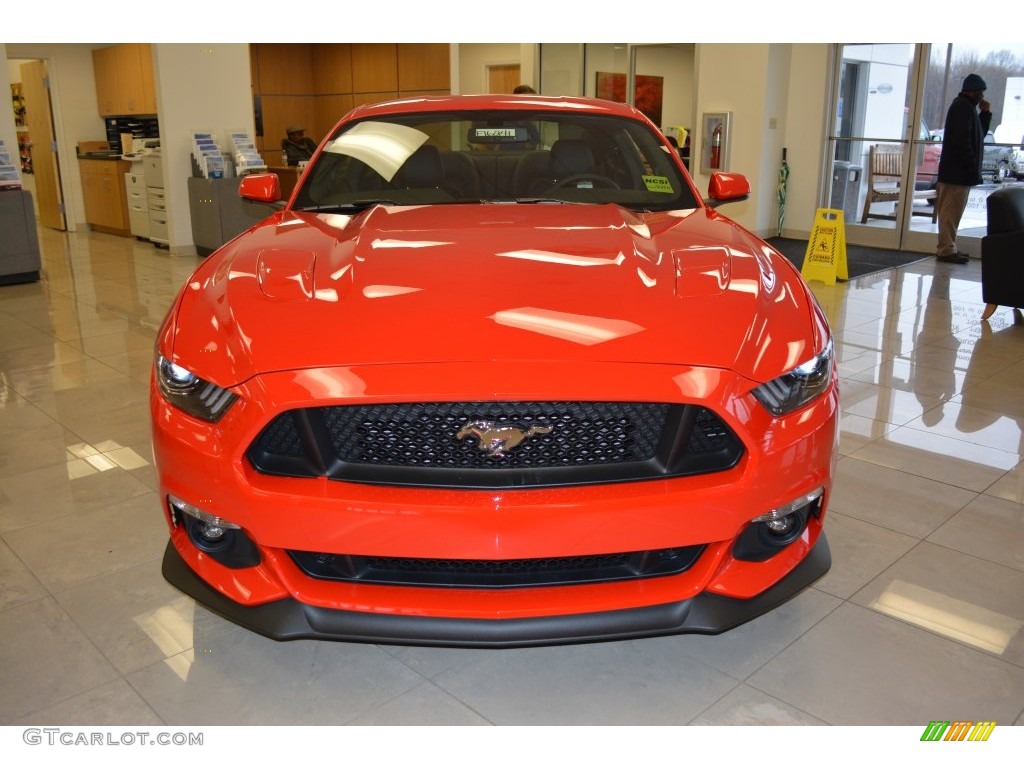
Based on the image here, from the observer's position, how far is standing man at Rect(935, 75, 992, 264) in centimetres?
756

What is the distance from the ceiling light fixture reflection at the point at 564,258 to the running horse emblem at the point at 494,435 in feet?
1.73

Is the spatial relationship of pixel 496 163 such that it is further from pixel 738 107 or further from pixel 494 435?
pixel 738 107

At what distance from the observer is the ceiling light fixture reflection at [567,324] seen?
1612 millimetres

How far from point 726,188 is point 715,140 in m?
7.13

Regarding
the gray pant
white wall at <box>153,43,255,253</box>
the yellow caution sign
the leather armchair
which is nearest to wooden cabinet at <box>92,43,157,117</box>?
white wall at <box>153,43,255,253</box>

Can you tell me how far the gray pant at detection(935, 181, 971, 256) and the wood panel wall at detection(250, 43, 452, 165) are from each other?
7.52m

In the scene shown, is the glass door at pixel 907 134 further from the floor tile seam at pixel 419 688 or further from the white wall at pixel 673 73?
the floor tile seam at pixel 419 688

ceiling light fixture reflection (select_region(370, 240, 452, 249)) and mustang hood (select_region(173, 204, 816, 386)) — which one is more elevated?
ceiling light fixture reflection (select_region(370, 240, 452, 249))

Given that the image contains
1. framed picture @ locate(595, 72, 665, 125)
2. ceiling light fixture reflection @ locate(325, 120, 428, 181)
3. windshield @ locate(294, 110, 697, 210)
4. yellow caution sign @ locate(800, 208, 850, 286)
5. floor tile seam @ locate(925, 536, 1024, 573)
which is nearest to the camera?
floor tile seam @ locate(925, 536, 1024, 573)

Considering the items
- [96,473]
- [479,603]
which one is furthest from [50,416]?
[479,603]

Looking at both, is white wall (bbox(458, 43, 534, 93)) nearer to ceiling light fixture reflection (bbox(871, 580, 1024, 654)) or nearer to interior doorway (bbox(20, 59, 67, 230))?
interior doorway (bbox(20, 59, 67, 230))

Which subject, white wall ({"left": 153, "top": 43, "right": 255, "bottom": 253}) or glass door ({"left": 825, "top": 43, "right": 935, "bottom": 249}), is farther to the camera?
glass door ({"left": 825, "top": 43, "right": 935, "bottom": 249})

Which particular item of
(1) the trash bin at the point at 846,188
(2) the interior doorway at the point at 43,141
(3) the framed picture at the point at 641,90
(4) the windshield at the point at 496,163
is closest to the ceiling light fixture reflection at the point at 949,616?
(4) the windshield at the point at 496,163
